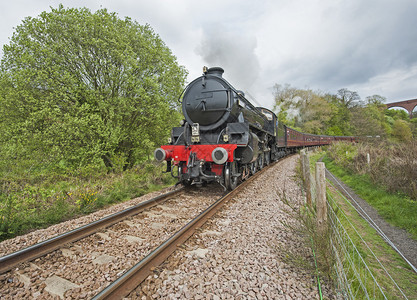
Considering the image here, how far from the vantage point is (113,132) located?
8305mm

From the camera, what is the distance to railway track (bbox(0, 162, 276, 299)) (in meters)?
2.21

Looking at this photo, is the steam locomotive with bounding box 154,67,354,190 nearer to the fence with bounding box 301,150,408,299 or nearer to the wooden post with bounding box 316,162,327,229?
the fence with bounding box 301,150,408,299

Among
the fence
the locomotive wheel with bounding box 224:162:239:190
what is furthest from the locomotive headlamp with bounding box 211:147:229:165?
the fence

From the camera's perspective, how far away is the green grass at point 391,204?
15.4ft

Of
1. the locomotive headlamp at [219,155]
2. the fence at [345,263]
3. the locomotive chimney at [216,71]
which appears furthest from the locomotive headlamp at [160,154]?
the fence at [345,263]

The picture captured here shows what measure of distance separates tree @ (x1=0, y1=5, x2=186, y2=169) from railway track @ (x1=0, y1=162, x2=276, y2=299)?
5296 mm

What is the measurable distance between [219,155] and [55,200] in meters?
4.15

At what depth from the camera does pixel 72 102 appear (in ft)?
28.6

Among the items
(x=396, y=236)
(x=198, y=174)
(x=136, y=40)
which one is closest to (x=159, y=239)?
(x=198, y=174)

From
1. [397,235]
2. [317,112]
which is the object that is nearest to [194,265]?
[397,235]

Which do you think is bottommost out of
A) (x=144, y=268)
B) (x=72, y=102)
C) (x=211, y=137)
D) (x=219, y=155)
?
(x=144, y=268)

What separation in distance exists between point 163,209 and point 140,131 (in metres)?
6.41

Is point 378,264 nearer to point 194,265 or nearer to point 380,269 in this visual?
point 380,269

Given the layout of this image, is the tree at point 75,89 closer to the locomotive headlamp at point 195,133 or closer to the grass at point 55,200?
the grass at point 55,200
